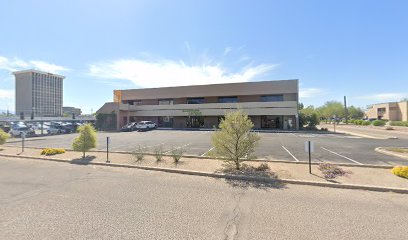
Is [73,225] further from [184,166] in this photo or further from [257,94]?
[257,94]

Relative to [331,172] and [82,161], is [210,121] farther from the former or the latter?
[331,172]

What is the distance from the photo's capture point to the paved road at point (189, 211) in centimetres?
383

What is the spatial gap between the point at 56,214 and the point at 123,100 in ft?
150

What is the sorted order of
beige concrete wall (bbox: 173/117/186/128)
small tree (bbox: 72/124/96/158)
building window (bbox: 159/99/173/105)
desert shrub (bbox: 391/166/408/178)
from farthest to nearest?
building window (bbox: 159/99/173/105) → beige concrete wall (bbox: 173/117/186/128) → small tree (bbox: 72/124/96/158) → desert shrub (bbox: 391/166/408/178)

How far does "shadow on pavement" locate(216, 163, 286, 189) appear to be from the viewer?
261 inches

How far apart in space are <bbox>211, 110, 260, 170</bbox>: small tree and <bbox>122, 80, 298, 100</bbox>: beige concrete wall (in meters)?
30.4

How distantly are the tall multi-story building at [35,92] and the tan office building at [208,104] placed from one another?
69.6 m

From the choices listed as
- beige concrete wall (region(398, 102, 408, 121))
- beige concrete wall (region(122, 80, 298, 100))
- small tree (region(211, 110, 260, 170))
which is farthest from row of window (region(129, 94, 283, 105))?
beige concrete wall (region(398, 102, 408, 121))

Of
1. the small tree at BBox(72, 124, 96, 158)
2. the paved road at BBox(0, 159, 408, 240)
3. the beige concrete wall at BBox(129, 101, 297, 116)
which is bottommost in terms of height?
the paved road at BBox(0, 159, 408, 240)

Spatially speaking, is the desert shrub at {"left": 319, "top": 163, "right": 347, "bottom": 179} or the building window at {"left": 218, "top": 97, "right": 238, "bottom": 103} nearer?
the desert shrub at {"left": 319, "top": 163, "right": 347, "bottom": 179}

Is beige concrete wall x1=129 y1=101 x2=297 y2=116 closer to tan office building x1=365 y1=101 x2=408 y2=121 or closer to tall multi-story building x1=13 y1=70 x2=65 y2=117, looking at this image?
tan office building x1=365 y1=101 x2=408 y2=121

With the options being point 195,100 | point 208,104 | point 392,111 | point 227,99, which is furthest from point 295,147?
point 392,111

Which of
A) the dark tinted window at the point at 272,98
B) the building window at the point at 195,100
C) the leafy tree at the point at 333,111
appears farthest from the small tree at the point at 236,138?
the leafy tree at the point at 333,111

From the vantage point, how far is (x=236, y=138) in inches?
328
